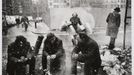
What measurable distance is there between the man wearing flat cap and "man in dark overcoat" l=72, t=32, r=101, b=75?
0.10m

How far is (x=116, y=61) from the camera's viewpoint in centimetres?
184

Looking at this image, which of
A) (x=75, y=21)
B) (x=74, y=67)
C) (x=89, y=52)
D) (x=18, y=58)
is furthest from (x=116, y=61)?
(x=18, y=58)

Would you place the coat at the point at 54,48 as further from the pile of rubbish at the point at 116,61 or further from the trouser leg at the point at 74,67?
the pile of rubbish at the point at 116,61

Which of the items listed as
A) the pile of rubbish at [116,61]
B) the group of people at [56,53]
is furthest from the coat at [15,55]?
the pile of rubbish at [116,61]

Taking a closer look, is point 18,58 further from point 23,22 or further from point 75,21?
point 75,21

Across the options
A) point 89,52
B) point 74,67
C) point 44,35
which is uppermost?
point 44,35

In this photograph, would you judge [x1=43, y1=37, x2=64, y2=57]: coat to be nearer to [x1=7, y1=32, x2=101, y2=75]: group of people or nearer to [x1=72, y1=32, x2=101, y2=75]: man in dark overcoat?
[x1=7, y1=32, x2=101, y2=75]: group of people

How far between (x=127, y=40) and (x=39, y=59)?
0.67 meters

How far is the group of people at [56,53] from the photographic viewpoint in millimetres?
1773

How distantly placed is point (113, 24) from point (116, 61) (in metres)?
0.28

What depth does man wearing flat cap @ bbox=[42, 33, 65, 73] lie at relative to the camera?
1.79 m

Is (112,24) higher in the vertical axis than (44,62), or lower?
higher

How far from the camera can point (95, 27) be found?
1823mm

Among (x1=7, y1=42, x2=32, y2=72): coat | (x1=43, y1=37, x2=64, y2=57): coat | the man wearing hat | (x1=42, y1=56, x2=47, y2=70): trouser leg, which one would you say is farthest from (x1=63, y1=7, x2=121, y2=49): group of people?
(x1=7, y1=42, x2=32, y2=72): coat
